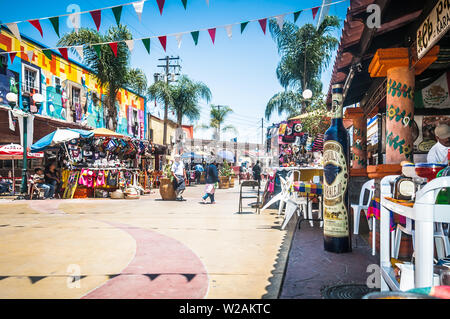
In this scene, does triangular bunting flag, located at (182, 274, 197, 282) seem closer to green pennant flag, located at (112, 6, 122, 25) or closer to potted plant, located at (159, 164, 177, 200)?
green pennant flag, located at (112, 6, 122, 25)

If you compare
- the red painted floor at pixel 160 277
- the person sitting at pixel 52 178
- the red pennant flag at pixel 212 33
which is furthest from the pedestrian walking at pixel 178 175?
the red painted floor at pixel 160 277

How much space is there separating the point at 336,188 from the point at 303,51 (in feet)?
49.8

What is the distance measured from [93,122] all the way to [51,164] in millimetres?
8232

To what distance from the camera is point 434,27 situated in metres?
3.65

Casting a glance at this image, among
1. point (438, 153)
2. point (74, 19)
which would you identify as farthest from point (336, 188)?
point (74, 19)

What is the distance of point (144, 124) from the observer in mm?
26719

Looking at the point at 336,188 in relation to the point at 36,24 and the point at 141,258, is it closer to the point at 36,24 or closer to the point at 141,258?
the point at 141,258

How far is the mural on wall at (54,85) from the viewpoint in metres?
14.2

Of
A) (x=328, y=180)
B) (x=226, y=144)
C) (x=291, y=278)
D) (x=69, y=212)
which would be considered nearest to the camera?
(x=291, y=278)

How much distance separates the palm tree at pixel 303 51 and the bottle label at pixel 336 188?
536 inches

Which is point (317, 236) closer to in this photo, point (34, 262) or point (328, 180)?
point (328, 180)
